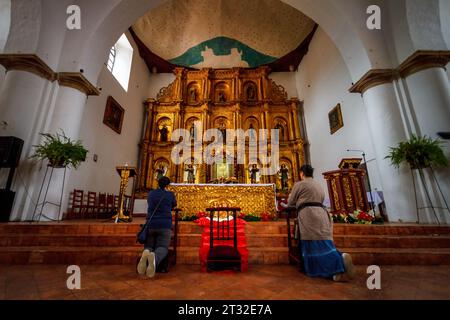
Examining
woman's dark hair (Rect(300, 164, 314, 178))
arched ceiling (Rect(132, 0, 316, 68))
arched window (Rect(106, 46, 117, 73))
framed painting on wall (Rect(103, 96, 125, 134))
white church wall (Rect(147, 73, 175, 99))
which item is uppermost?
arched ceiling (Rect(132, 0, 316, 68))

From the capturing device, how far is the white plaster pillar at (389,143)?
14.8 feet

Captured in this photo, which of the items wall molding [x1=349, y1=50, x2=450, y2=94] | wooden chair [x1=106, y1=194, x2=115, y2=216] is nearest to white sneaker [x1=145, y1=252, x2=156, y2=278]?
wooden chair [x1=106, y1=194, x2=115, y2=216]

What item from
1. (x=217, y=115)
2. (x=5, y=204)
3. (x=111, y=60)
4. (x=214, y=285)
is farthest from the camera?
(x=217, y=115)

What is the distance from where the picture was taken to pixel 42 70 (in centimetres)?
487

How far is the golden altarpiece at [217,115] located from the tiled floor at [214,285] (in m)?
7.01

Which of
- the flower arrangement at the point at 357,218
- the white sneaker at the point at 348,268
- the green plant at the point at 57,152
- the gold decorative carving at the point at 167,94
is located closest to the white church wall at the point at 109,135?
the gold decorative carving at the point at 167,94

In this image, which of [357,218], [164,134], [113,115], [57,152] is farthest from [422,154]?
[164,134]

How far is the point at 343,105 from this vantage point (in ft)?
24.0

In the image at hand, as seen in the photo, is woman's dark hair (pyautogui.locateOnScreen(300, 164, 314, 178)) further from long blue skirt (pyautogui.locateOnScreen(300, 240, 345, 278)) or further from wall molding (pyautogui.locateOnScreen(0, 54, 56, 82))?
wall molding (pyautogui.locateOnScreen(0, 54, 56, 82))

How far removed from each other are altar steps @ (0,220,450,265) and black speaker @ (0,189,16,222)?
79cm

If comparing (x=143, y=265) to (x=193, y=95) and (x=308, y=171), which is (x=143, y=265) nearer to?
(x=308, y=171)

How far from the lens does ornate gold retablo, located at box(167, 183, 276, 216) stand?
17.6 ft

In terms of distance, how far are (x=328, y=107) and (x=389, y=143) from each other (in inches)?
156
